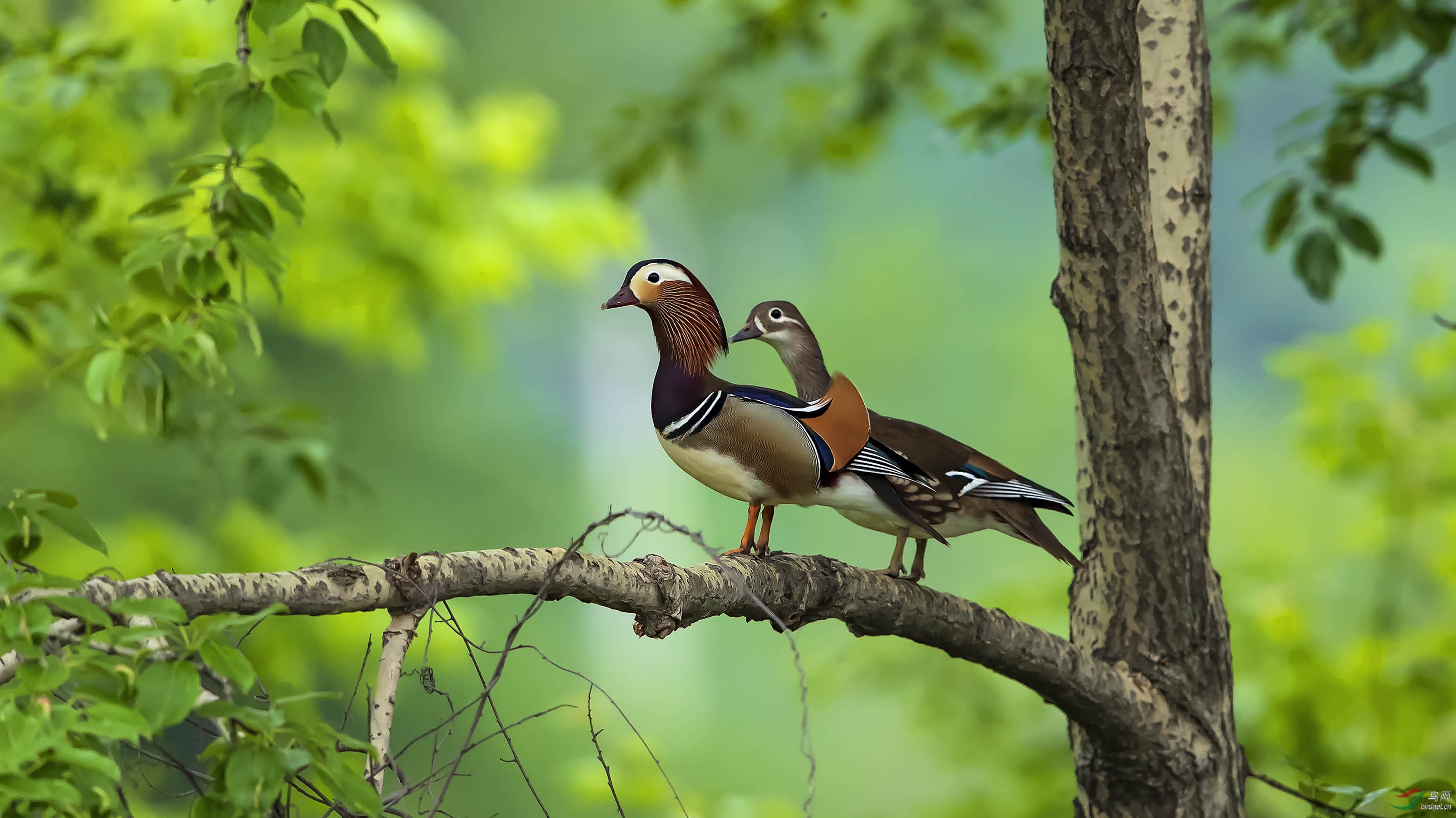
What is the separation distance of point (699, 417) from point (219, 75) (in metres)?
0.49

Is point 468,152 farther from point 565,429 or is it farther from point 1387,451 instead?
point 1387,451

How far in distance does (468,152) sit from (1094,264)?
228 centimetres

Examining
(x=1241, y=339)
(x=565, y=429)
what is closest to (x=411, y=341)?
(x=565, y=429)

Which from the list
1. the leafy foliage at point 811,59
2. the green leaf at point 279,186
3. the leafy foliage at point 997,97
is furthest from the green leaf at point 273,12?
the leafy foliage at point 811,59

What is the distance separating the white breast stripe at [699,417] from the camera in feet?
3.34

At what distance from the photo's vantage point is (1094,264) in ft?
3.66

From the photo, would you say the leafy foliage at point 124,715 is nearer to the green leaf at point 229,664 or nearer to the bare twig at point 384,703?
the green leaf at point 229,664

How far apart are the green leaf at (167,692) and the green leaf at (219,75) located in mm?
614

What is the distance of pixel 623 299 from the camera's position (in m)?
0.98

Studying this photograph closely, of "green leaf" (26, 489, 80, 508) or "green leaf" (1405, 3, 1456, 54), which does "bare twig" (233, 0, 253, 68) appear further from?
"green leaf" (1405, 3, 1456, 54)

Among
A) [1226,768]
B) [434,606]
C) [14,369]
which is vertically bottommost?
[434,606]

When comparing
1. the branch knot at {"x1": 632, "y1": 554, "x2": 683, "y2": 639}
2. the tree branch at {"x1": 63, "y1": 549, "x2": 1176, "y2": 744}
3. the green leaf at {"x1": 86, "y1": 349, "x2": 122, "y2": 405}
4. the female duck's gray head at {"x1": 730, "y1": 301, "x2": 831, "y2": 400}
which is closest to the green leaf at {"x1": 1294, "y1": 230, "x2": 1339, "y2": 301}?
the tree branch at {"x1": 63, "y1": 549, "x2": 1176, "y2": 744}

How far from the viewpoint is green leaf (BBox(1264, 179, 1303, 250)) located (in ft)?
5.88

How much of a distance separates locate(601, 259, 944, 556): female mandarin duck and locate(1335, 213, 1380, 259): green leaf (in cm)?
105
